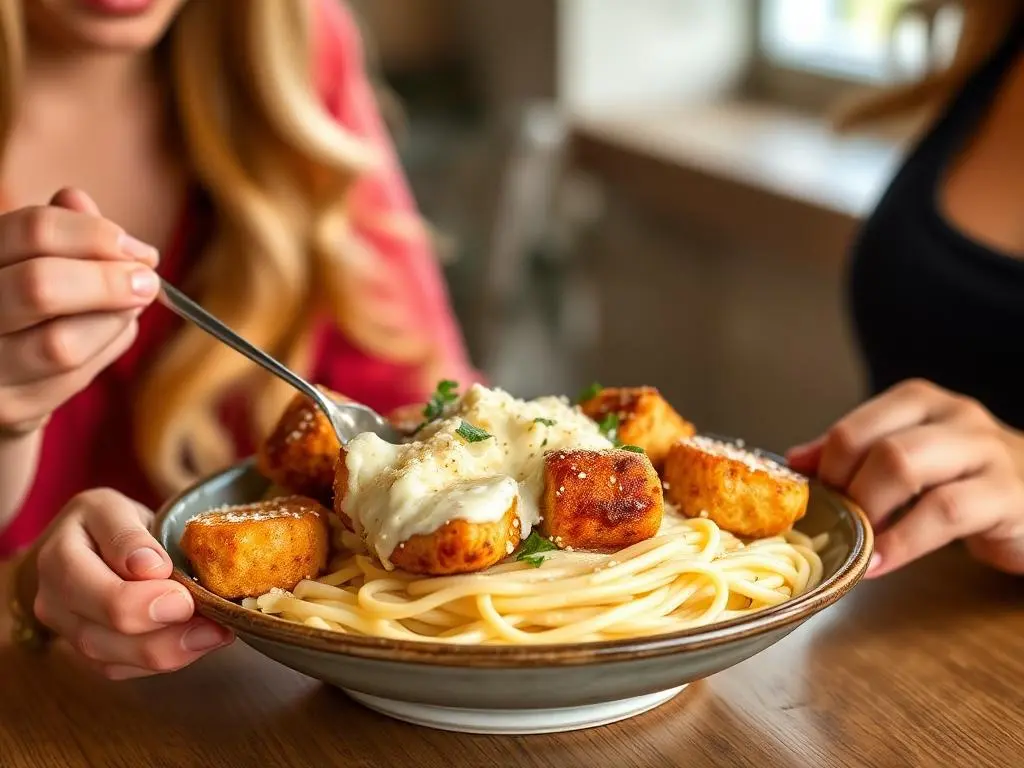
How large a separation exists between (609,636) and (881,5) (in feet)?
8.45

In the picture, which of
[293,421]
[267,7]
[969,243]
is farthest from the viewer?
[267,7]

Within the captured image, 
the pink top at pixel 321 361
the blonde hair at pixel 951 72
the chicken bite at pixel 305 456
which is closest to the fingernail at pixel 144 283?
the chicken bite at pixel 305 456

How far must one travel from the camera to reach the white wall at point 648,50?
336 cm

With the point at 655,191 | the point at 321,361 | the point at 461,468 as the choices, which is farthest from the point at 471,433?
the point at 655,191

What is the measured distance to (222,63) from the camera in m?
1.92

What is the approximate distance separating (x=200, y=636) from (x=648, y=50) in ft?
9.21

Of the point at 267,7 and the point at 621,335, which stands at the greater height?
the point at 267,7

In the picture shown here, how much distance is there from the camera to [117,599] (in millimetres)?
907

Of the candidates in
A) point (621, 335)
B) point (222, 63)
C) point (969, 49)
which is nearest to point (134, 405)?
point (222, 63)

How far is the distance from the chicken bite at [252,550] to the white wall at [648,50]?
261 centimetres

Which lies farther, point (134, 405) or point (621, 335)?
point (621, 335)

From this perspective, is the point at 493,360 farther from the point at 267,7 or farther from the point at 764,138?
the point at 267,7

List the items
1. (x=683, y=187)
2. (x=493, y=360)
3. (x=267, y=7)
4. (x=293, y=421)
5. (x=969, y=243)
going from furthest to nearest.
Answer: (x=493, y=360)
(x=683, y=187)
(x=267, y=7)
(x=969, y=243)
(x=293, y=421)

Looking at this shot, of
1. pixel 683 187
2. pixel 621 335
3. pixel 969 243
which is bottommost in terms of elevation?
pixel 621 335
